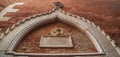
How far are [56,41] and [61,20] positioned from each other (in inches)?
26.7

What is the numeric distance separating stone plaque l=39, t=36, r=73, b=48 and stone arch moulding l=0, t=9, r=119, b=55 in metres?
0.39

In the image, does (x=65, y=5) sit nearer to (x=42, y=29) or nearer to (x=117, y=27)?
(x=42, y=29)

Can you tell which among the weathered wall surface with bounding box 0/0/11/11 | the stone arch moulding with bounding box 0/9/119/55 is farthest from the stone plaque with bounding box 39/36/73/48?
the weathered wall surface with bounding box 0/0/11/11

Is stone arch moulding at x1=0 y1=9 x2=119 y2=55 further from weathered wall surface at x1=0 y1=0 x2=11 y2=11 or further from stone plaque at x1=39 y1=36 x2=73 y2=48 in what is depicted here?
weathered wall surface at x1=0 y1=0 x2=11 y2=11

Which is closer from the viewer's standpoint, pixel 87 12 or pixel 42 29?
pixel 42 29

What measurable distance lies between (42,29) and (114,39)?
57.7 inches

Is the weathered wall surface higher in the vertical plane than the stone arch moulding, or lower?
higher

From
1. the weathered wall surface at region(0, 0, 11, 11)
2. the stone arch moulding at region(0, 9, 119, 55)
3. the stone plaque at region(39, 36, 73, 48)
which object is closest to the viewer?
the stone arch moulding at region(0, 9, 119, 55)

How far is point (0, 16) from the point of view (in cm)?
420

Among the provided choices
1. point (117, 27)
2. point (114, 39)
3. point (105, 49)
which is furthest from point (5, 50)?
point (117, 27)

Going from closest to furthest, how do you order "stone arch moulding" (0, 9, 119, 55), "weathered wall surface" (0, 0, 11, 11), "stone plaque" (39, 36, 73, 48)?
1. "stone arch moulding" (0, 9, 119, 55)
2. "stone plaque" (39, 36, 73, 48)
3. "weathered wall surface" (0, 0, 11, 11)

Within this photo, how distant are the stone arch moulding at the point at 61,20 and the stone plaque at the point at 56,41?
391 millimetres

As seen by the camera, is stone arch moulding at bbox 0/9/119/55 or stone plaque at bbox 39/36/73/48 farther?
stone plaque at bbox 39/36/73/48

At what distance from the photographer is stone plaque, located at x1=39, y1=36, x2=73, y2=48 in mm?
3494
